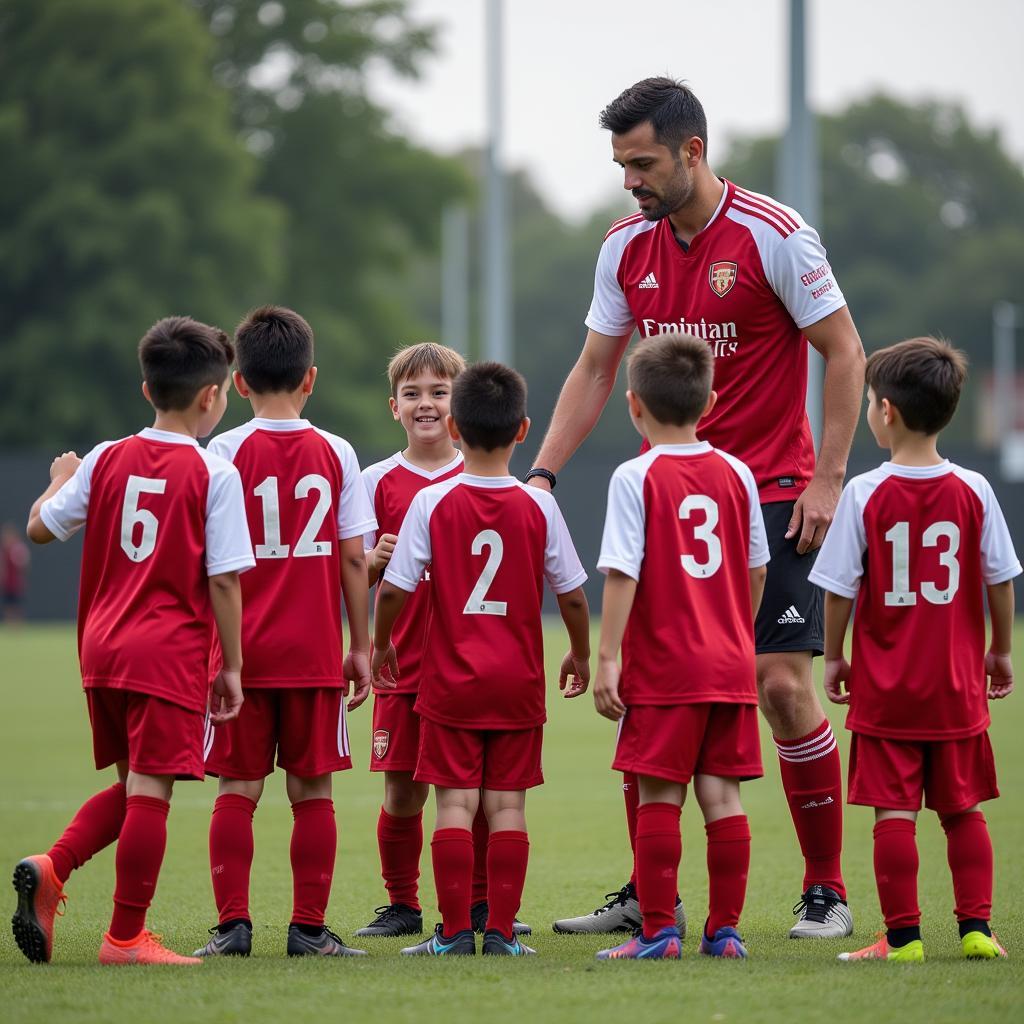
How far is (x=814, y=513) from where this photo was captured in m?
5.39

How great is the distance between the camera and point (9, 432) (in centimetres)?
3859

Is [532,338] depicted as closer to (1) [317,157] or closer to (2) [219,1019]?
(1) [317,157]

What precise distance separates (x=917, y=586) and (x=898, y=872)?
2.65 feet

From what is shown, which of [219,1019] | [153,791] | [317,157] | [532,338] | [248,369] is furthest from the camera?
[532,338]

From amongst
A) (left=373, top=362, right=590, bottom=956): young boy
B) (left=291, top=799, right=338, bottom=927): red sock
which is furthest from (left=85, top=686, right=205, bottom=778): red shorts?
(left=373, top=362, right=590, bottom=956): young boy

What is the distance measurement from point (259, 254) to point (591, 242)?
34578 millimetres

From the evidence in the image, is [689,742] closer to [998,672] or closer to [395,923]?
[998,672]

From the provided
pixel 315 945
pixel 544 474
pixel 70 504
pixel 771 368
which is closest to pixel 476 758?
pixel 315 945

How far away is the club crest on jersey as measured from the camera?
5531mm

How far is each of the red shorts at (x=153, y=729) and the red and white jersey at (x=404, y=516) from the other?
866mm

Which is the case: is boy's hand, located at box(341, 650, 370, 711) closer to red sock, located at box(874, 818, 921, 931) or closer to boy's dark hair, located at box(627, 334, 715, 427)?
boy's dark hair, located at box(627, 334, 715, 427)

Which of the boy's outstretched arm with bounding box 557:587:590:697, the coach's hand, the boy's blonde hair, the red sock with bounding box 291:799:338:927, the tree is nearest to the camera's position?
the red sock with bounding box 291:799:338:927

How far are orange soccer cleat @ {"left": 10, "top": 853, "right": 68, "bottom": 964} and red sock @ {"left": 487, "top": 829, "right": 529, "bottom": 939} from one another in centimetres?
129

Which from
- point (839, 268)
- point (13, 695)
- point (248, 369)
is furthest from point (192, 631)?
point (839, 268)
